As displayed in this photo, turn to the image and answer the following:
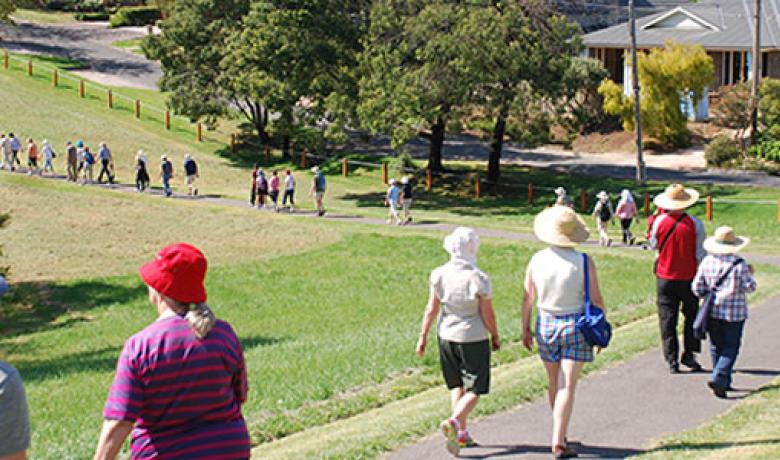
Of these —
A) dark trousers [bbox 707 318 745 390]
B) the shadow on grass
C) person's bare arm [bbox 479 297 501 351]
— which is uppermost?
person's bare arm [bbox 479 297 501 351]

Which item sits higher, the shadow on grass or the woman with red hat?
the woman with red hat

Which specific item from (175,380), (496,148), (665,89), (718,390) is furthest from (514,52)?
(175,380)

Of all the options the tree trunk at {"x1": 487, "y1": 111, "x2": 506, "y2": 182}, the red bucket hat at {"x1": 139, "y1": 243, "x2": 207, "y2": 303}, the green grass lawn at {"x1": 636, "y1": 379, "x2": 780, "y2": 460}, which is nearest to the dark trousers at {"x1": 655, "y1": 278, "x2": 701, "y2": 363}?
the green grass lawn at {"x1": 636, "y1": 379, "x2": 780, "y2": 460}

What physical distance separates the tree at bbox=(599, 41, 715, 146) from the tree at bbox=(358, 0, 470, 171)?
11781 mm

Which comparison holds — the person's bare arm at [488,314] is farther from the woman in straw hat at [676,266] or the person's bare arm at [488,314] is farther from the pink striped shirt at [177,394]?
the woman in straw hat at [676,266]

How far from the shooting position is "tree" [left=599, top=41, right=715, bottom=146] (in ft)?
152

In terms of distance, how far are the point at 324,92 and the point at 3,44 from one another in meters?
32.7

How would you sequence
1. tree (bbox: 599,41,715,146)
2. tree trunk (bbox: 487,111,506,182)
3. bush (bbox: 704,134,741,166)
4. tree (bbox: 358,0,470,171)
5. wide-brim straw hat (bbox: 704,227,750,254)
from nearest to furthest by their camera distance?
wide-brim straw hat (bbox: 704,227,750,254) → tree (bbox: 358,0,470,171) → tree trunk (bbox: 487,111,506,182) → bush (bbox: 704,134,741,166) → tree (bbox: 599,41,715,146)

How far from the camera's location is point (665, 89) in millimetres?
46469

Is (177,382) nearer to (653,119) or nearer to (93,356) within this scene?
(93,356)

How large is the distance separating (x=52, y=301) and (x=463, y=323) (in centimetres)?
1801

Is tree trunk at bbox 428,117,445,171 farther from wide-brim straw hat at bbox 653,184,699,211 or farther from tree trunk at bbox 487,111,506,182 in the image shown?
wide-brim straw hat at bbox 653,184,699,211

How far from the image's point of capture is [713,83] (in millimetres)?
51250

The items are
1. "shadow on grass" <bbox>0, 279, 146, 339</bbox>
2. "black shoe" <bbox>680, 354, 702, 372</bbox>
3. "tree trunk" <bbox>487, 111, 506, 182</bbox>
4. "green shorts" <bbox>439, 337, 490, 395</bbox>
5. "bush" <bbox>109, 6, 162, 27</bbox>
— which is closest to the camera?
"green shorts" <bbox>439, 337, 490, 395</bbox>
